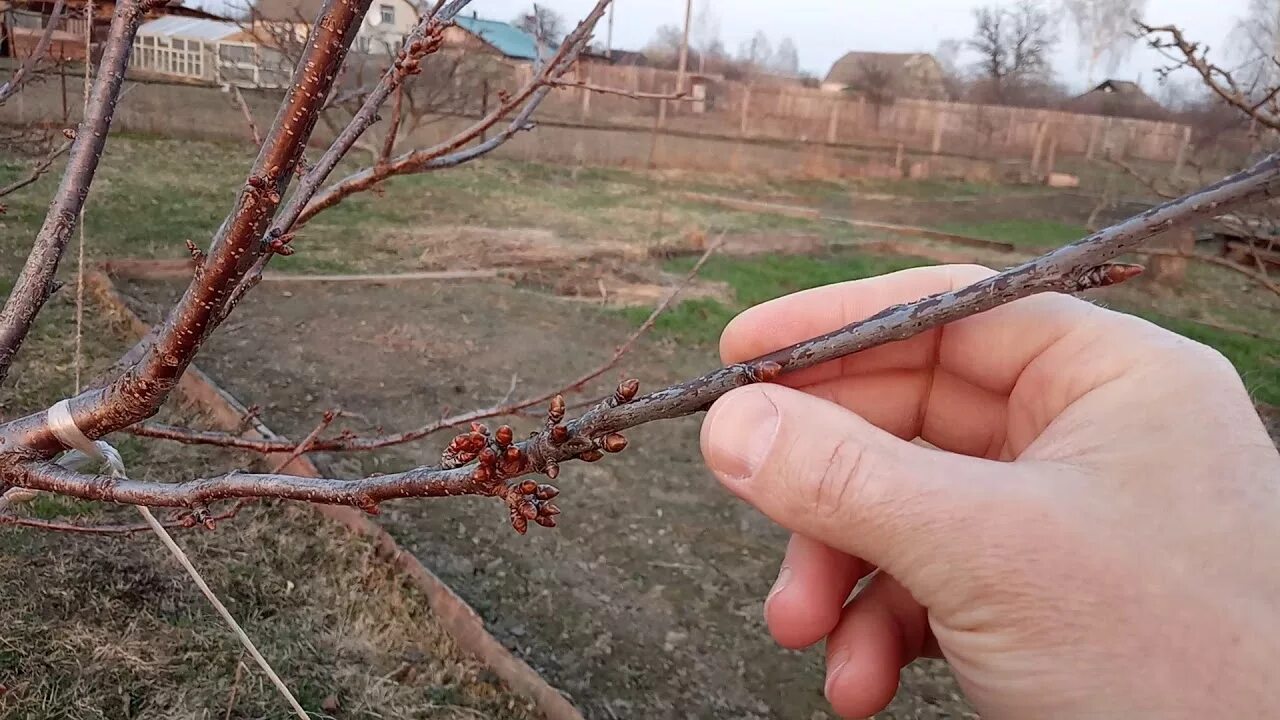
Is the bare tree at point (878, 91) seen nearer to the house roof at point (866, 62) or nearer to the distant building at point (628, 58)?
the distant building at point (628, 58)

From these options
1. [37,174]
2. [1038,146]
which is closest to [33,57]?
[37,174]

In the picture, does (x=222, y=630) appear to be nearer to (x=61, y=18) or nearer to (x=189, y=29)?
(x=61, y=18)

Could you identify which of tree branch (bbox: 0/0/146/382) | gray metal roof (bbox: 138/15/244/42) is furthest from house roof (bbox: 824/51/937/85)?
tree branch (bbox: 0/0/146/382)

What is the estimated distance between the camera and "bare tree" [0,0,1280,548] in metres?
0.76

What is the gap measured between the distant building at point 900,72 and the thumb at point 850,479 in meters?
36.2

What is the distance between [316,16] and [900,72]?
1843 inches

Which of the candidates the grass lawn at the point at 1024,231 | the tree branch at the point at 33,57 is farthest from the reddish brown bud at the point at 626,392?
the grass lawn at the point at 1024,231

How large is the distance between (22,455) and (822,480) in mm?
1039

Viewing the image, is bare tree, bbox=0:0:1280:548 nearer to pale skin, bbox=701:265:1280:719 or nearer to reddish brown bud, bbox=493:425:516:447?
reddish brown bud, bbox=493:425:516:447

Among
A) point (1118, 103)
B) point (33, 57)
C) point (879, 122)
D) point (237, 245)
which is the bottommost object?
point (237, 245)

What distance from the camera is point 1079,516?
3.04ft

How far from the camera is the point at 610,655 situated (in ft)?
10.4

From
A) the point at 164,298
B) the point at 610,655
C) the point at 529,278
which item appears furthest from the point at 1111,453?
the point at 529,278

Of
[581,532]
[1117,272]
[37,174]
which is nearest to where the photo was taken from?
[1117,272]
